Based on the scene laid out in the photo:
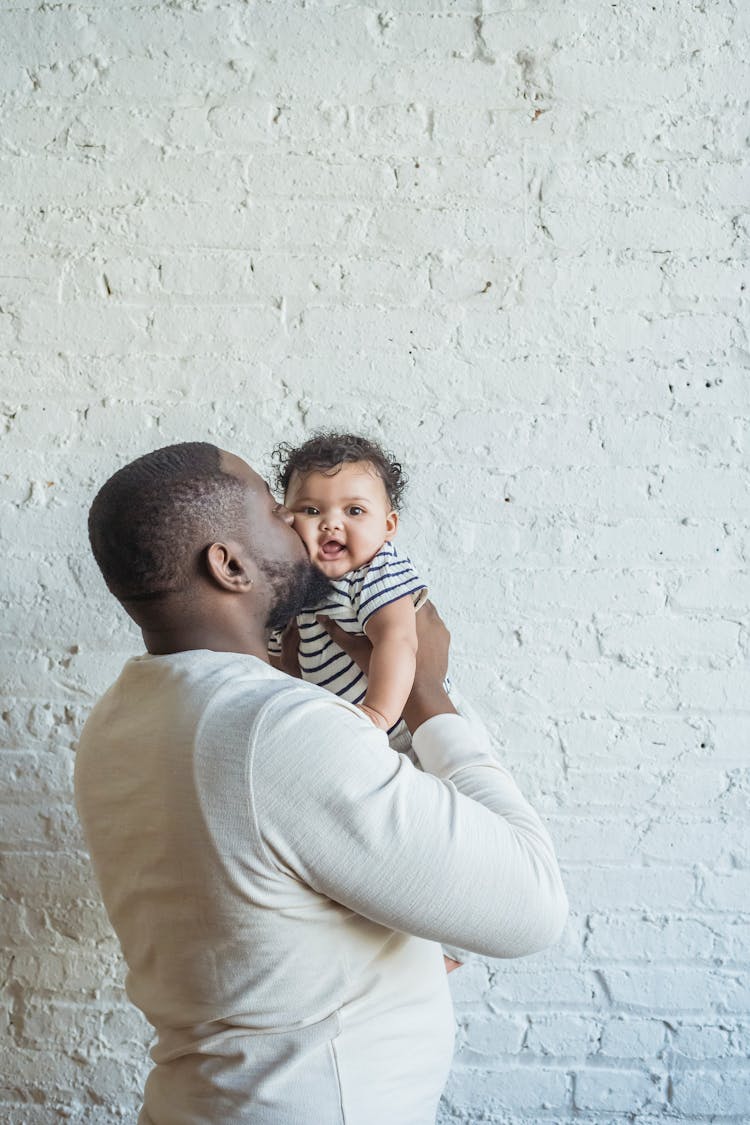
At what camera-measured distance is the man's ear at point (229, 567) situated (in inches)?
46.4

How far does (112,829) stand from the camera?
1.16 m

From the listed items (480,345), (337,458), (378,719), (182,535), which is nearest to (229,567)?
(182,535)

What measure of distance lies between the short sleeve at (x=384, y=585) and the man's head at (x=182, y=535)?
0.32 metres

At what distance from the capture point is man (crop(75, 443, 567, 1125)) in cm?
103

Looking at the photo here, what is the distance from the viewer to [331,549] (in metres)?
1.62

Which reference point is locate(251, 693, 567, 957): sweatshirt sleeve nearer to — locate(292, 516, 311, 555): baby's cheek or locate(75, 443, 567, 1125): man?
locate(75, 443, 567, 1125): man

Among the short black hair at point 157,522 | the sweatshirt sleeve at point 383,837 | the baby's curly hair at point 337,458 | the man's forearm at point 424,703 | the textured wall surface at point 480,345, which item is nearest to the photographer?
the sweatshirt sleeve at point 383,837

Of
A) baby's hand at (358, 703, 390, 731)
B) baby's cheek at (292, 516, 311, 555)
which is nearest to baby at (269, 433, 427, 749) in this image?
baby's cheek at (292, 516, 311, 555)

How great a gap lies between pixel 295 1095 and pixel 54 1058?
1.19 m

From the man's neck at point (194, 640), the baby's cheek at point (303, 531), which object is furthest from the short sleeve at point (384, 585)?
the man's neck at point (194, 640)

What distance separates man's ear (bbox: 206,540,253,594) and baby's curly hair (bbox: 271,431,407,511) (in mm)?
478

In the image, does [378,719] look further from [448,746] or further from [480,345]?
[480,345]

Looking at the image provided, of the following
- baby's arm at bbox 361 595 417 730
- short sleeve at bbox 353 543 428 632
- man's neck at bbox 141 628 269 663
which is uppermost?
short sleeve at bbox 353 543 428 632

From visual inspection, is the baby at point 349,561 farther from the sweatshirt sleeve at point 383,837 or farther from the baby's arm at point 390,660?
the sweatshirt sleeve at point 383,837
